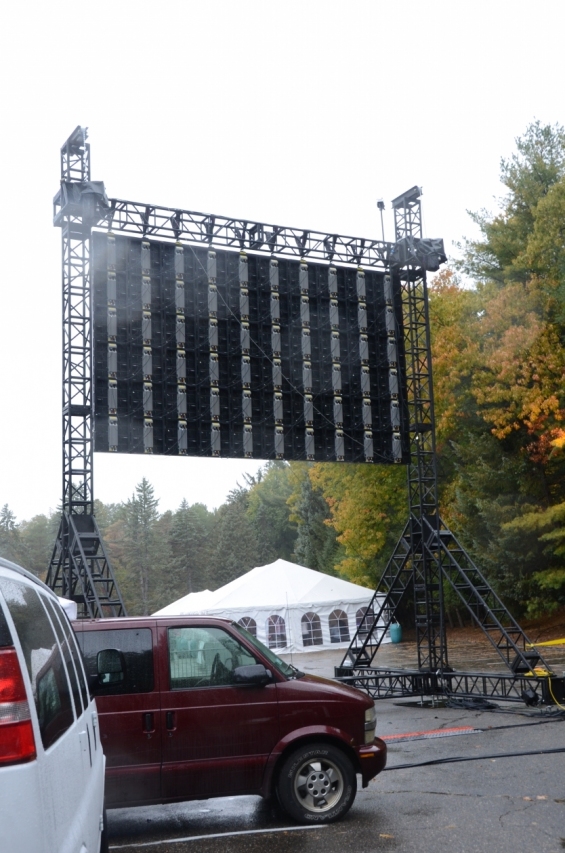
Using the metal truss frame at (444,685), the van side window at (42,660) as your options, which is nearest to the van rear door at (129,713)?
the van side window at (42,660)

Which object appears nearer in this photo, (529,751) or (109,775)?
(109,775)

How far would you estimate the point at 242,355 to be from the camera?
1747cm

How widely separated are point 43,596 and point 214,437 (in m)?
12.6

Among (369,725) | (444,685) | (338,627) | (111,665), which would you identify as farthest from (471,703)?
(338,627)

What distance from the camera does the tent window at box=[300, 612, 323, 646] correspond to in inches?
1353

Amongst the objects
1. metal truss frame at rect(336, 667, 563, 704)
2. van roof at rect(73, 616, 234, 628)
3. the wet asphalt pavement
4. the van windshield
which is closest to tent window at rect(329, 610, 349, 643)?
metal truss frame at rect(336, 667, 563, 704)

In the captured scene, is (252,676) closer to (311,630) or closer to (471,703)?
(471,703)

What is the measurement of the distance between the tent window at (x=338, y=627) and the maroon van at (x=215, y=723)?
90.8ft

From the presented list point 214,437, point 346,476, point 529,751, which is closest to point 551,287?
point 346,476

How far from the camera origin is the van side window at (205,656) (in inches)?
300

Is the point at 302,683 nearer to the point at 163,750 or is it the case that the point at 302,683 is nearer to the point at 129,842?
the point at 163,750

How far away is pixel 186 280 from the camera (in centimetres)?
1731

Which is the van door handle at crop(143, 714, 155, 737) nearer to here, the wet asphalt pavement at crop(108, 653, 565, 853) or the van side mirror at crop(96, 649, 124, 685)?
the van side mirror at crop(96, 649, 124, 685)

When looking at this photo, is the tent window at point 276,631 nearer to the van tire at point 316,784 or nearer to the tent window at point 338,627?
the tent window at point 338,627
